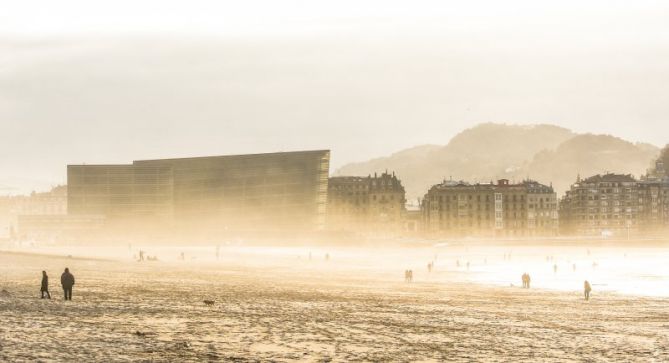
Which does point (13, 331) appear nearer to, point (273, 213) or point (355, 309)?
point (355, 309)

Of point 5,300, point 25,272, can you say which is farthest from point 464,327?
point 25,272

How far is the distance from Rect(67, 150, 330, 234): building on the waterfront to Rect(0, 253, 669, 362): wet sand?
12387 centimetres

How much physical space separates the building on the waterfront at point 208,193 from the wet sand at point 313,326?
4877 inches

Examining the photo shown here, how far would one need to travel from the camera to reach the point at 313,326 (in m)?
32.1

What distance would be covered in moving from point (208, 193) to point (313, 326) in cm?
15426

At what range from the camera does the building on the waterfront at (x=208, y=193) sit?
175 metres

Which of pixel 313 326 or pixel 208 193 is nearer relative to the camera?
pixel 313 326

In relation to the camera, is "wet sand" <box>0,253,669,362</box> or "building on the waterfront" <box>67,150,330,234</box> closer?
"wet sand" <box>0,253,669,362</box>

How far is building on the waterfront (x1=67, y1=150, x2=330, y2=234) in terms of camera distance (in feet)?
573

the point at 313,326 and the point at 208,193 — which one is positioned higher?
the point at 208,193

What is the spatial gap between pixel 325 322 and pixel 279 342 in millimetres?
5648

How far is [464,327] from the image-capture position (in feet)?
110

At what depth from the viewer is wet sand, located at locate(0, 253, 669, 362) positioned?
26.0 meters

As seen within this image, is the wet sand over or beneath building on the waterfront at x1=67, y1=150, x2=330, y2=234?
beneath
